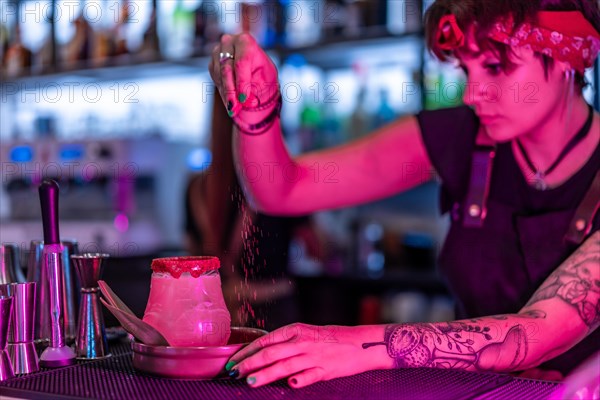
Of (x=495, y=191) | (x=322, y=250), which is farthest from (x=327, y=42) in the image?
(x=495, y=191)

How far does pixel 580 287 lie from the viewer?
1400 mm

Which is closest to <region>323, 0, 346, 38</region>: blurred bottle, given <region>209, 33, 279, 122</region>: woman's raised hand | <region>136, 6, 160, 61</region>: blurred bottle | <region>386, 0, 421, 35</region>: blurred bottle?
<region>386, 0, 421, 35</region>: blurred bottle

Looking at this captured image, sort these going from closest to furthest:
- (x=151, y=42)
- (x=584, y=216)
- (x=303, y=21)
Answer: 1. (x=584, y=216)
2. (x=303, y=21)
3. (x=151, y=42)

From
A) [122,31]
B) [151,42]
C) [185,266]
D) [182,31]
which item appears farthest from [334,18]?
[185,266]

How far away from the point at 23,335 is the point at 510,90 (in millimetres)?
1007

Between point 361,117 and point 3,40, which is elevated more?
point 3,40

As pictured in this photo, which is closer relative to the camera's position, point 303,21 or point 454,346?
point 454,346

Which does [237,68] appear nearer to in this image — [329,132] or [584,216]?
[584,216]

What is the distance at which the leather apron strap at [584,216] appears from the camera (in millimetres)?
1615

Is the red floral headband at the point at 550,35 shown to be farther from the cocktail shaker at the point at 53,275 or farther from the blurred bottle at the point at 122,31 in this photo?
the blurred bottle at the point at 122,31

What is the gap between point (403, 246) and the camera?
3590mm

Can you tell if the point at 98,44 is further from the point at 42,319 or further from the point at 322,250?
the point at 42,319

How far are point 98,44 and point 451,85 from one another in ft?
7.36

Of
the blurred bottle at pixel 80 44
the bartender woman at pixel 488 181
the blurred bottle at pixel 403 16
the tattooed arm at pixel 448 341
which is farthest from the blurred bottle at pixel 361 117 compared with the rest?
the tattooed arm at pixel 448 341
